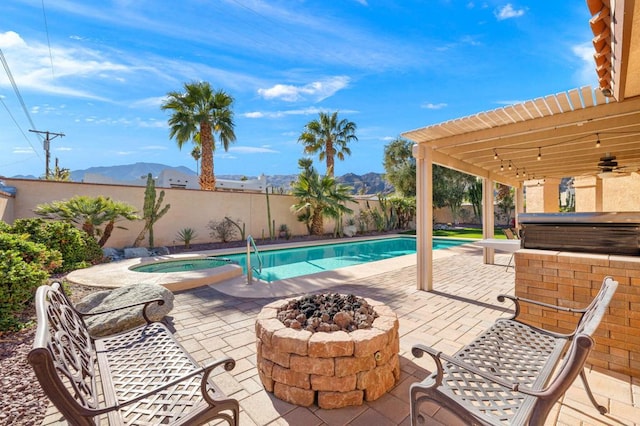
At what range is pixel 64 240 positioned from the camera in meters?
7.07

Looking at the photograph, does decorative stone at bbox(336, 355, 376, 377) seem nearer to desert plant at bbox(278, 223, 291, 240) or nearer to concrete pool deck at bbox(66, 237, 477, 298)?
concrete pool deck at bbox(66, 237, 477, 298)

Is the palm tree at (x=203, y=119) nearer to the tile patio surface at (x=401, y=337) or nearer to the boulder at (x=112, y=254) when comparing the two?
the boulder at (x=112, y=254)

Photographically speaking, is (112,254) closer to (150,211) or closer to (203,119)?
(150,211)

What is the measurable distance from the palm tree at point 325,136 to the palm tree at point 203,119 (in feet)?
19.9

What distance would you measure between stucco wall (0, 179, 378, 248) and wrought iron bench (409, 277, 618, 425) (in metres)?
12.4

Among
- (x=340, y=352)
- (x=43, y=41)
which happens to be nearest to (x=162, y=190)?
(x=43, y=41)

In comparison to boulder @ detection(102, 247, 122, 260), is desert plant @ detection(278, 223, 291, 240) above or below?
above

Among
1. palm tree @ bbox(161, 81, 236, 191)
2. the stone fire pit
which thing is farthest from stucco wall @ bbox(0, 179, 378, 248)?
the stone fire pit

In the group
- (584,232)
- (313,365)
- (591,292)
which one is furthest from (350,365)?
(584,232)

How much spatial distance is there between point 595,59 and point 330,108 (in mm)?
18447

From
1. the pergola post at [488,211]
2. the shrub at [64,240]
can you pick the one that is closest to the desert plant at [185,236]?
the shrub at [64,240]

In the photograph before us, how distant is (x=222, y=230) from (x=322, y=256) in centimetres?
511

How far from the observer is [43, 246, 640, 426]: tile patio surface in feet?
7.01

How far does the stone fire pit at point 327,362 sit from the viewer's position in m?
2.20
